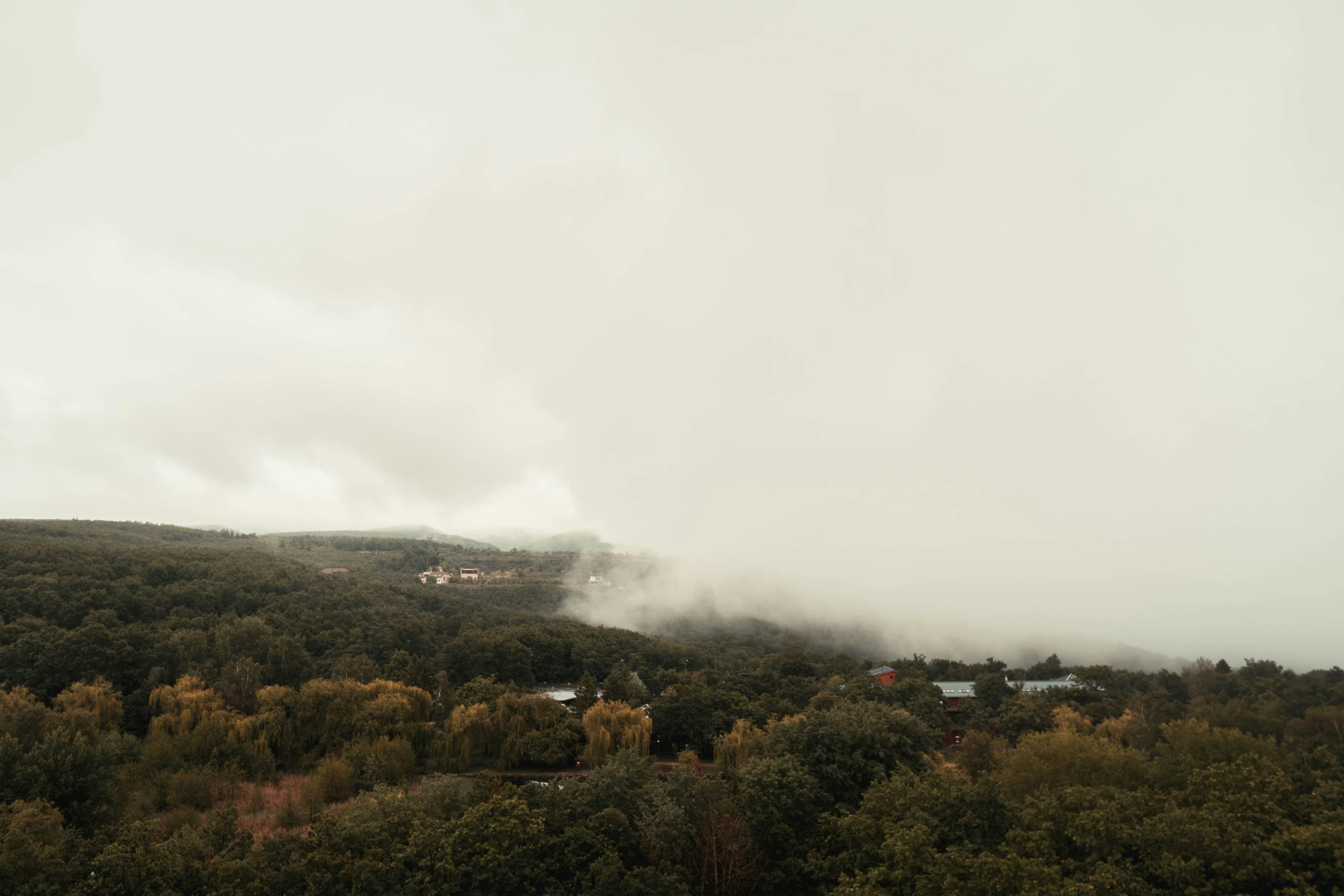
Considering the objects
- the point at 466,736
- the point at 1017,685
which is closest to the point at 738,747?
the point at 466,736

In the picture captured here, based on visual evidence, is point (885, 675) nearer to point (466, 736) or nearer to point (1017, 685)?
point (1017, 685)

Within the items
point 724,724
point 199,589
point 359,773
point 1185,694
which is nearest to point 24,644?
point 199,589

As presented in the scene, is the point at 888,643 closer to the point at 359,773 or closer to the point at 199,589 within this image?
the point at 359,773


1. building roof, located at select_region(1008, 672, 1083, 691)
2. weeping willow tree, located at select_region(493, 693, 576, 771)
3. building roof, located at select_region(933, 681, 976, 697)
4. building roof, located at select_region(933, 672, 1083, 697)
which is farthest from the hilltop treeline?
building roof, located at select_region(933, 681, 976, 697)

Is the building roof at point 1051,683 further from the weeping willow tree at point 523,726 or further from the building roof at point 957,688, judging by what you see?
the weeping willow tree at point 523,726

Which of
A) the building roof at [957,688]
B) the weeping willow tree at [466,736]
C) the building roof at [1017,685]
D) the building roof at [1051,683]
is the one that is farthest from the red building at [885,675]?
the weeping willow tree at [466,736]

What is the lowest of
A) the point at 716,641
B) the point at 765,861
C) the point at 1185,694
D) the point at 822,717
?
the point at 716,641

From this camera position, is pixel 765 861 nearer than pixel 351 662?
Yes
